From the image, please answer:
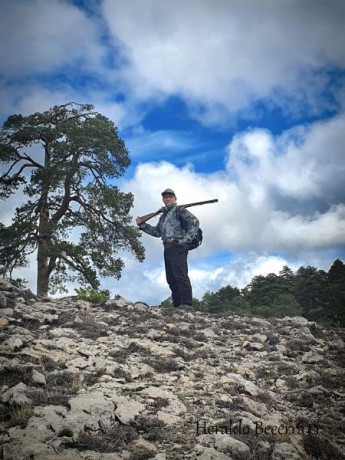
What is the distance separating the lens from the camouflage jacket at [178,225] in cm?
1077

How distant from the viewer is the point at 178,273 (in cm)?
1052

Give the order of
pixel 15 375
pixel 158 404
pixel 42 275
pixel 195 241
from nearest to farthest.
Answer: pixel 158 404 → pixel 15 375 → pixel 195 241 → pixel 42 275

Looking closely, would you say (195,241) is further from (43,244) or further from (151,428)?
(151,428)

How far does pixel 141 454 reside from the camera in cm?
343

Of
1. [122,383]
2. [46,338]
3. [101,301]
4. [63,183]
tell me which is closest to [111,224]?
[63,183]

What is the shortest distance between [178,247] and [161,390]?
6.07 m

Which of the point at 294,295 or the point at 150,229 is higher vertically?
the point at 150,229

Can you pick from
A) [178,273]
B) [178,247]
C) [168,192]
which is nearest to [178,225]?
[178,247]

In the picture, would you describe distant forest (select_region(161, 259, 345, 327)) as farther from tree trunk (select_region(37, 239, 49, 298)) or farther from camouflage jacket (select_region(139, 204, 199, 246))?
camouflage jacket (select_region(139, 204, 199, 246))

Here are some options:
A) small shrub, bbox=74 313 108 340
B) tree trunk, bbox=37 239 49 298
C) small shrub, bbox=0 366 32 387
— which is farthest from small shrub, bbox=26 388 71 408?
tree trunk, bbox=37 239 49 298

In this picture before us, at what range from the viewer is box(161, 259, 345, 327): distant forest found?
110 ft

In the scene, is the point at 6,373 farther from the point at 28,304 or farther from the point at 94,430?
the point at 28,304

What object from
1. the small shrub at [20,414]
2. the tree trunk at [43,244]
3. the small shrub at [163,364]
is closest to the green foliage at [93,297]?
the tree trunk at [43,244]

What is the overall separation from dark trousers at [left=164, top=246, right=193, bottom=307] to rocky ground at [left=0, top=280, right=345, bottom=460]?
1.82 m
